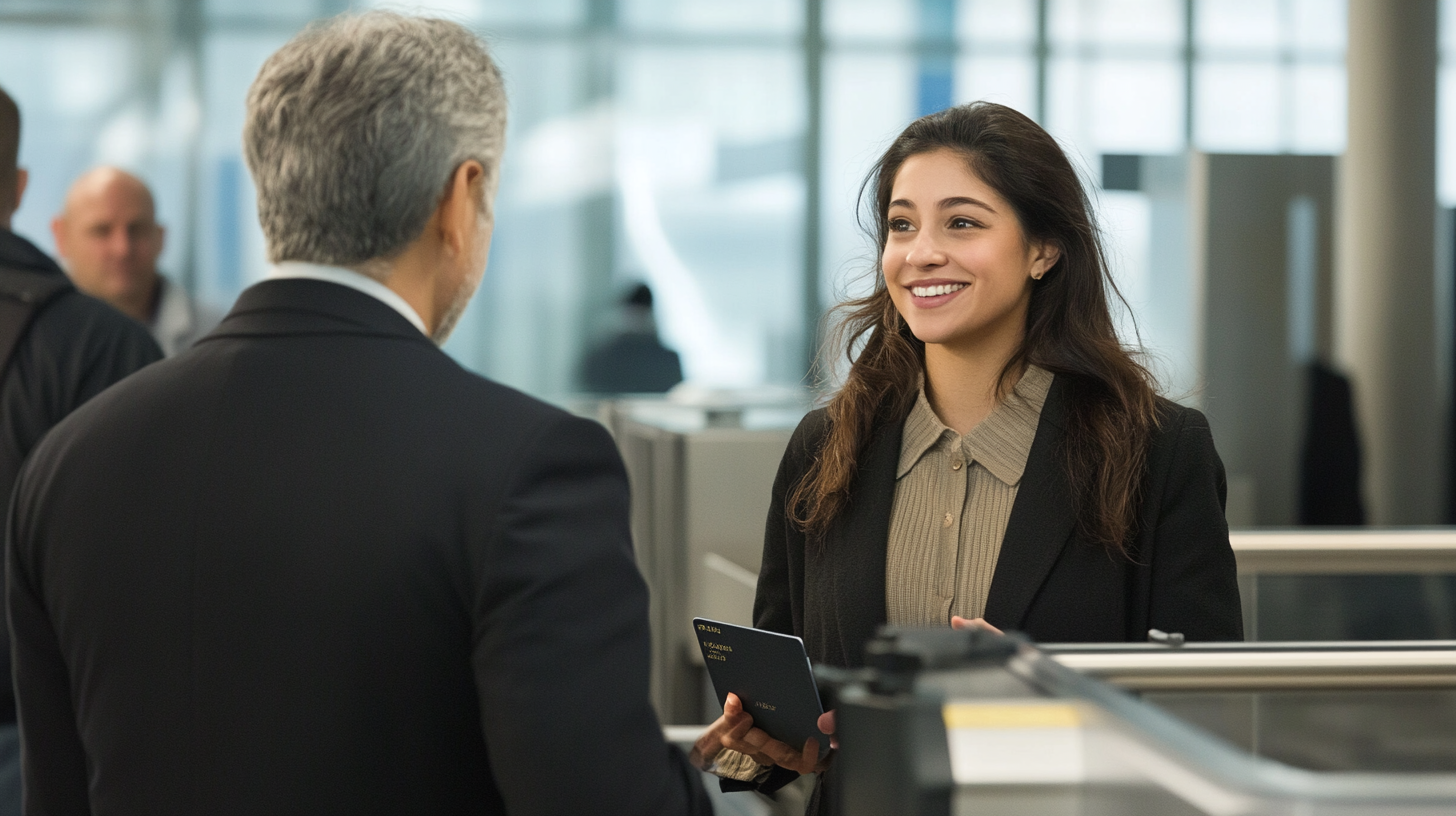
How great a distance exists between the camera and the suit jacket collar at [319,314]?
1153 millimetres

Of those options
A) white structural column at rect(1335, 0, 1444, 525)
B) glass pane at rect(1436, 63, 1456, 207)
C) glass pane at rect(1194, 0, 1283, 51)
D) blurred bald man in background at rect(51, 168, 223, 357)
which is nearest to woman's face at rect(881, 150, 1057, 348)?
blurred bald man in background at rect(51, 168, 223, 357)

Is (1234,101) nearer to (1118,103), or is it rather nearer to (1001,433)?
(1118,103)

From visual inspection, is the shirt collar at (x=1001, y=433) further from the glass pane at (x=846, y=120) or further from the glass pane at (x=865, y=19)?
the glass pane at (x=865, y=19)

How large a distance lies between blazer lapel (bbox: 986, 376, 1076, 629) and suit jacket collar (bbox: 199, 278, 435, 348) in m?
0.84

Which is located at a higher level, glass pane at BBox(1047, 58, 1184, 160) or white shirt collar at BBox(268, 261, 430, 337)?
glass pane at BBox(1047, 58, 1184, 160)

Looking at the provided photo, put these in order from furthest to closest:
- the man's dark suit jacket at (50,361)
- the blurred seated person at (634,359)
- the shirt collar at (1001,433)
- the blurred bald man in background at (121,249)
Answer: the blurred seated person at (634,359), the blurred bald man in background at (121,249), the man's dark suit jacket at (50,361), the shirt collar at (1001,433)

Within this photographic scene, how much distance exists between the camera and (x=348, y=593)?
42.3 inches

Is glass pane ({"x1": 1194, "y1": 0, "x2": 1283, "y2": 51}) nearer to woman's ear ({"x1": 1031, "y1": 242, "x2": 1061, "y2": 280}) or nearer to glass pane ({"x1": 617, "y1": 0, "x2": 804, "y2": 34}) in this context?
glass pane ({"x1": 617, "y1": 0, "x2": 804, "y2": 34})

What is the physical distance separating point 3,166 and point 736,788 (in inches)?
61.4

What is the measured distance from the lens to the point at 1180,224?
Answer: 589 cm

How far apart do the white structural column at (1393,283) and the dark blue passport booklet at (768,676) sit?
5311 mm

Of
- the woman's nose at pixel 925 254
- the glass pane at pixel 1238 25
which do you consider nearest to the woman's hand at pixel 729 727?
the woman's nose at pixel 925 254

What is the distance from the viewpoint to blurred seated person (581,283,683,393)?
8.28 metres

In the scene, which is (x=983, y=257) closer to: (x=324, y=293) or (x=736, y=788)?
(x=736, y=788)
